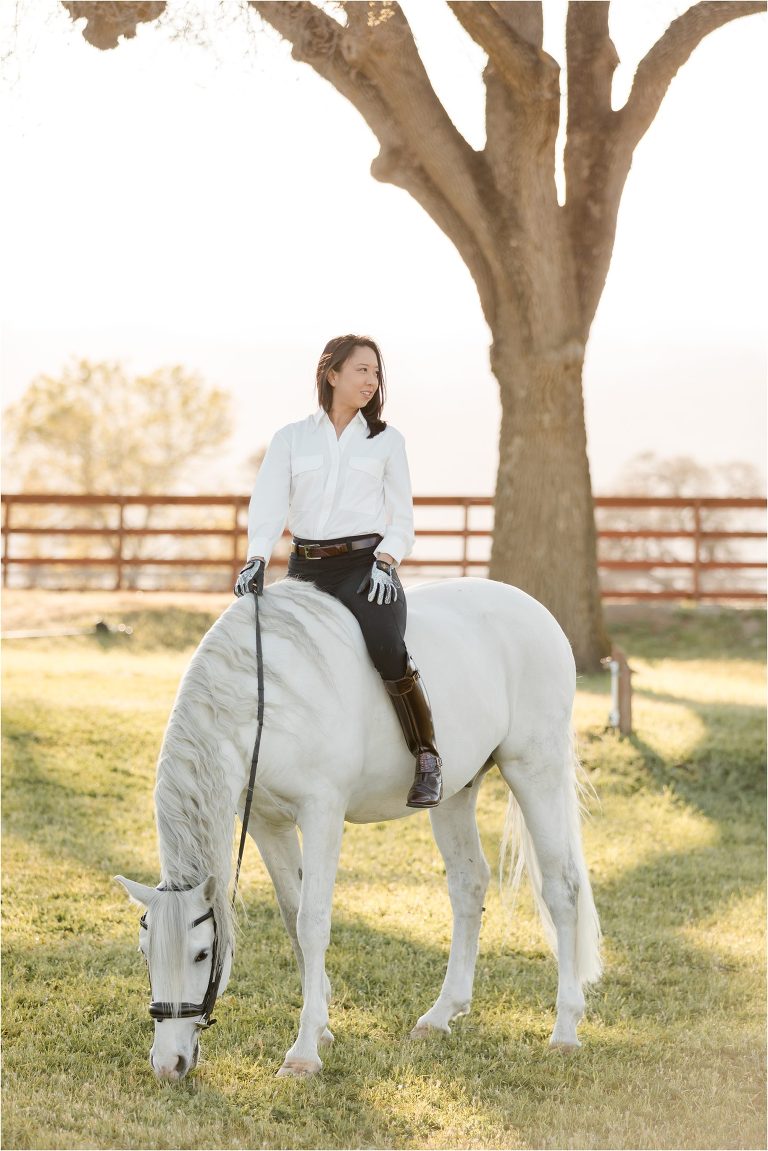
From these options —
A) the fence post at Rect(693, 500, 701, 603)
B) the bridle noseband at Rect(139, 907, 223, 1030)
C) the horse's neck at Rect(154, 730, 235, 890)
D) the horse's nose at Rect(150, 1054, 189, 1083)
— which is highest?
the fence post at Rect(693, 500, 701, 603)

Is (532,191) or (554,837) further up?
(532,191)

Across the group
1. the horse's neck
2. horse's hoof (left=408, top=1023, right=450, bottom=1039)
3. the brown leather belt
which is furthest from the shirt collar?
horse's hoof (left=408, top=1023, right=450, bottom=1039)

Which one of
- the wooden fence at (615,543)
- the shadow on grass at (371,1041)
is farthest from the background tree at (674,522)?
the shadow on grass at (371,1041)

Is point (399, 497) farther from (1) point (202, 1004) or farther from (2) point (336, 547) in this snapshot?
(1) point (202, 1004)

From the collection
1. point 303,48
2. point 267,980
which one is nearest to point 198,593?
point 303,48

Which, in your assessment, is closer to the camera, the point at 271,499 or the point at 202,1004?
the point at 202,1004

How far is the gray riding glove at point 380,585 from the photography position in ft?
13.5

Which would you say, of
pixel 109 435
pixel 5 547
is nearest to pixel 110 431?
pixel 109 435

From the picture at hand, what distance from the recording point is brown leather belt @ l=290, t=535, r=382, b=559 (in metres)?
4.25

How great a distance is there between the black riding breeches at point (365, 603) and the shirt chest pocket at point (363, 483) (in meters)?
0.13

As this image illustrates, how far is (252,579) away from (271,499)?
1.12 feet

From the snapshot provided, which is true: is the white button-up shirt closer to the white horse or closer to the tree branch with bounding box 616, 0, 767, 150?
the white horse

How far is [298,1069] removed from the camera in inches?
156

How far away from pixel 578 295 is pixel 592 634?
325cm
